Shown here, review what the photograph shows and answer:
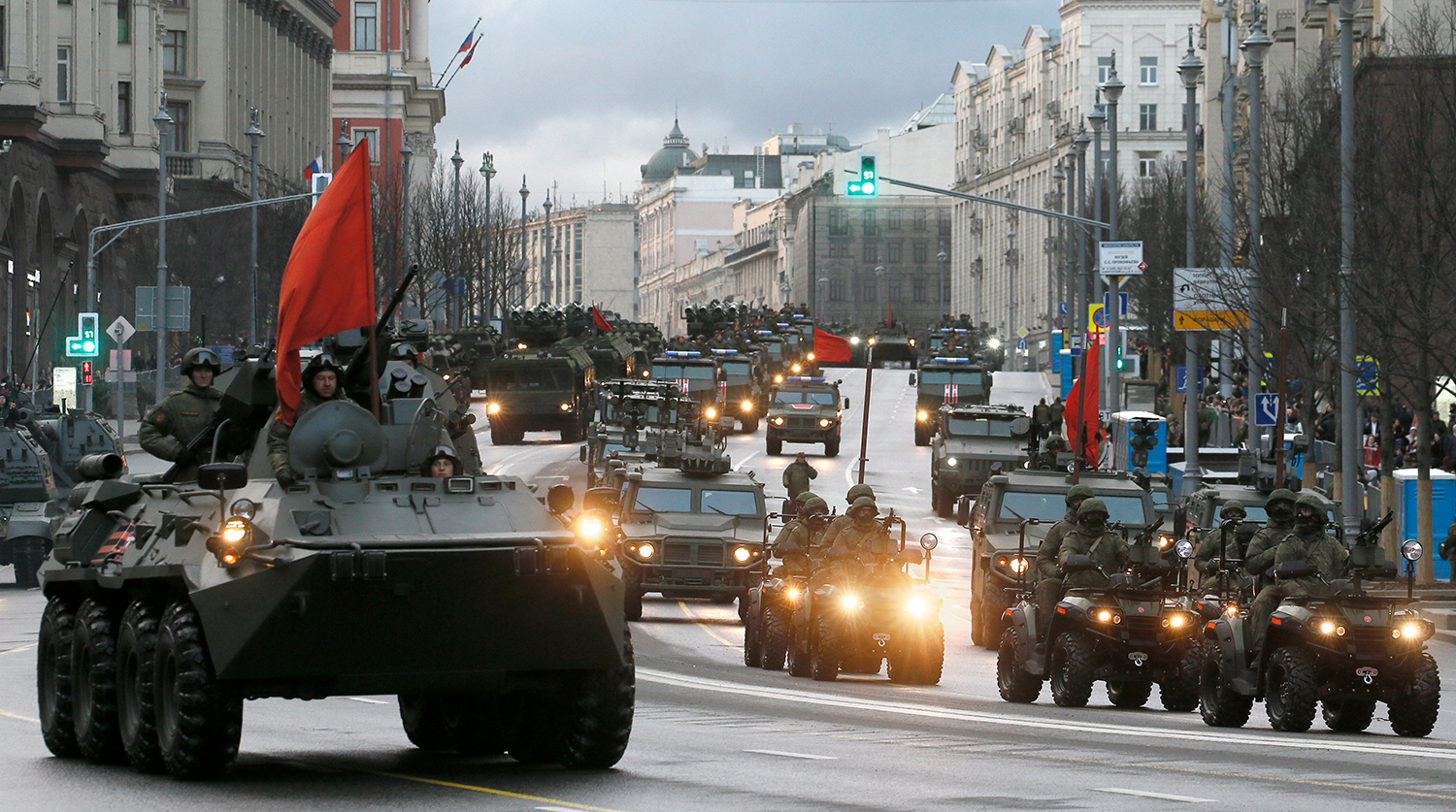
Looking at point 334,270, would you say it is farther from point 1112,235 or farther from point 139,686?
point 1112,235

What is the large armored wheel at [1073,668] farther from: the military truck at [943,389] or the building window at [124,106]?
the building window at [124,106]

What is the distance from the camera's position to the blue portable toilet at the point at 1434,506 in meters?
29.5

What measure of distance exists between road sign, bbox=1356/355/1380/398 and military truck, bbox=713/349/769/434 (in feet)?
96.8

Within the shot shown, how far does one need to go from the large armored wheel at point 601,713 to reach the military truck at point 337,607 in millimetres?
10

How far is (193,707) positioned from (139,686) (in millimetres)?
811

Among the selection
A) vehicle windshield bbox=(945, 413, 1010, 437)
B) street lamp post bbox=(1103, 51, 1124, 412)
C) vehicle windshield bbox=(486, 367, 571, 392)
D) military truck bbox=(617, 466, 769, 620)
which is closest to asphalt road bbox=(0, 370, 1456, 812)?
military truck bbox=(617, 466, 769, 620)

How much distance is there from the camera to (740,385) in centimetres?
6475

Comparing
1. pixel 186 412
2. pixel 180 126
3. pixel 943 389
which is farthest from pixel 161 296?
pixel 180 126

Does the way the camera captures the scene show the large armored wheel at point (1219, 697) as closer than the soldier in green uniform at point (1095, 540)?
Yes

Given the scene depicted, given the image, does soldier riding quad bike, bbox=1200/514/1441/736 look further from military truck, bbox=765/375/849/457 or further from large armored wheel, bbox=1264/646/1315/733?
military truck, bbox=765/375/849/457

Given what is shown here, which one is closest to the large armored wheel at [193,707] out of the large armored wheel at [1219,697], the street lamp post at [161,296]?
the large armored wheel at [1219,697]

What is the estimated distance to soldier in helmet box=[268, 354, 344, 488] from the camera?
13.3 m

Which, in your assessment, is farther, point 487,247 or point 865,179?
point 487,247

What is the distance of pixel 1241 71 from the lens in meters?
74.0
